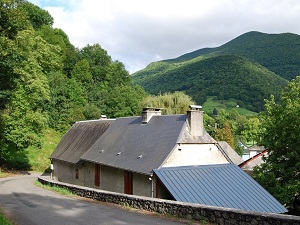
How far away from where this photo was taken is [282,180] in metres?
26.2

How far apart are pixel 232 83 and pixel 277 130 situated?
11505 cm

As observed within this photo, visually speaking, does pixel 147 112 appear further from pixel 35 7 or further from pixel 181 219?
pixel 35 7

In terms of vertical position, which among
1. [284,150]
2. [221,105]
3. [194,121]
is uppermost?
[221,105]

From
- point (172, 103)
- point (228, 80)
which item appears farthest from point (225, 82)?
point (172, 103)

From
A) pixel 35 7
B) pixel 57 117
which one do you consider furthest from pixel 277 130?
pixel 35 7

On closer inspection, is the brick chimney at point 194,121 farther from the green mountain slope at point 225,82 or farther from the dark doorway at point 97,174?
the green mountain slope at point 225,82

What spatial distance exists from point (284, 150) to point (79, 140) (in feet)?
56.0

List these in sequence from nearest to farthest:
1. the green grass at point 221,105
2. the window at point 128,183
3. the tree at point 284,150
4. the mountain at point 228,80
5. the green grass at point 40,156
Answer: the window at point 128,183
the tree at point 284,150
the green grass at point 40,156
the green grass at point 221,105
the mountain at point 228,80

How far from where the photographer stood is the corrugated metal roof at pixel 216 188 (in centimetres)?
1669

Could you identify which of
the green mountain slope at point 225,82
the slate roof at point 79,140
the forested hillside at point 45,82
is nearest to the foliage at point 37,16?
the forested hillside at point 45,82

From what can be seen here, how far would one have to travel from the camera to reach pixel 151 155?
66.1 ft

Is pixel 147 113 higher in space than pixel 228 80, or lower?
lower

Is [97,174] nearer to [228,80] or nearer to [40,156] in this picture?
[40,156]

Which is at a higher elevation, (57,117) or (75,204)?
(57,117)
